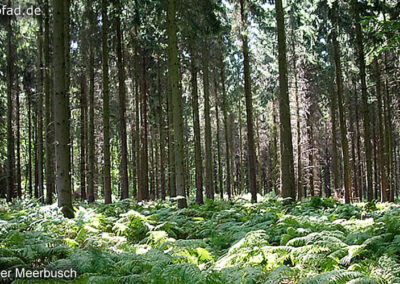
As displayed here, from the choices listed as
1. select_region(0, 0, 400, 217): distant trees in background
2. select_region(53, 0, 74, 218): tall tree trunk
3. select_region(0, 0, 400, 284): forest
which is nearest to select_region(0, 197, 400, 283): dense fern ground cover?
select_region(0, 0, 400, 284): forest

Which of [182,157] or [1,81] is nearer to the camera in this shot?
[182,157]

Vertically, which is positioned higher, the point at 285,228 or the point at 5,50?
the point at 5,50

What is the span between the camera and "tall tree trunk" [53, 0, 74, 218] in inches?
329

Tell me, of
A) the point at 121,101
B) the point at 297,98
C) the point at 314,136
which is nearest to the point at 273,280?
the point at 121,101

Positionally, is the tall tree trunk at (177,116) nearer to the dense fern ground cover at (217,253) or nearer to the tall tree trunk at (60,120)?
the dense fern ground cover at (217,253)

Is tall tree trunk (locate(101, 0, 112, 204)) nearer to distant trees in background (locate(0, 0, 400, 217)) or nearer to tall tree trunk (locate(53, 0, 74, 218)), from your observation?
distant trees in background (locate(0, 0, 400, 217))

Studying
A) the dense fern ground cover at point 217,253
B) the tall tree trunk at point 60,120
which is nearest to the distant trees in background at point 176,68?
the tall tree trunk at point 60,120

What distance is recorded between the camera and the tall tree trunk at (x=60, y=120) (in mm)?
8352

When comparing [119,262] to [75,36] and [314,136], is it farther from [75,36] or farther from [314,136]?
[314,136]

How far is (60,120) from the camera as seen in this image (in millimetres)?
8383

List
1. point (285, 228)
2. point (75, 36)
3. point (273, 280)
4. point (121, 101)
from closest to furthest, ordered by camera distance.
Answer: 1. point (273, 280)
2. point (285, 228)
3. point (121, 101)
4. point (75, 36)

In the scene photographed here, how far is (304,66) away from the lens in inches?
881

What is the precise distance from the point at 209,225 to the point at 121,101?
938cm

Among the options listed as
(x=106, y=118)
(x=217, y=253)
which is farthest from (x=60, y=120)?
(x=217, y=253)
